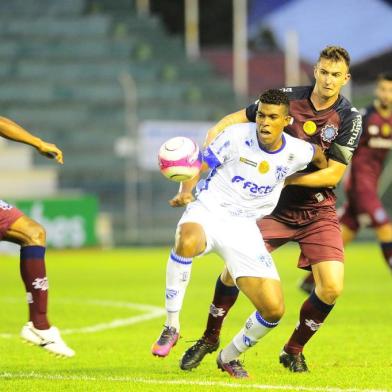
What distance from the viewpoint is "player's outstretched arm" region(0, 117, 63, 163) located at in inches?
320

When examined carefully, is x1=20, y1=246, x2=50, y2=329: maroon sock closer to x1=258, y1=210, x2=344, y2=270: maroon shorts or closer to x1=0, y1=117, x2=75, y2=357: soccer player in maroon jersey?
x1=0, y1=117, x2=75, y2=357: soccer player in maroon jersey

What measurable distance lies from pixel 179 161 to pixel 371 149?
26.4 feet

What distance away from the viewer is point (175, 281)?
810 cm

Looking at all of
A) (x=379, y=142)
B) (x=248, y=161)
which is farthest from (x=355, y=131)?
(x=379, y=142)

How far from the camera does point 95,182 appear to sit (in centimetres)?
2844

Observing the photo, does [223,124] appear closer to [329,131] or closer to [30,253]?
[329,131]

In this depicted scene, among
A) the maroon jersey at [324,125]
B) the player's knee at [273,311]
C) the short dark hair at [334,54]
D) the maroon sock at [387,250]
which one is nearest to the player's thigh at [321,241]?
the maroon jersey at [324,125]

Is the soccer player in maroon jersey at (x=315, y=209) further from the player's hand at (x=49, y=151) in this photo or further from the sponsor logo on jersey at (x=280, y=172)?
the player's hand at (x=49, y=151)

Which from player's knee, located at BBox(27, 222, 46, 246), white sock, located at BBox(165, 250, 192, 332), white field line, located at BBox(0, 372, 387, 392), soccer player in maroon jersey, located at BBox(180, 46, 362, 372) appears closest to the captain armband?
soccer player in maroon jersey, located at BBox(180, 46, 362, 372)

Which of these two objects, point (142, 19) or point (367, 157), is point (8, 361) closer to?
point (367, 157)

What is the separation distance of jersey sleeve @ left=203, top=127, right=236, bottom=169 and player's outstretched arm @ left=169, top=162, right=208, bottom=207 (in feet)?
0.18

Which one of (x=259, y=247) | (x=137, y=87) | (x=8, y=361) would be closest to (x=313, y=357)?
(x=259, y=247)

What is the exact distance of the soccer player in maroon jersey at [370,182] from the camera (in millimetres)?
15297

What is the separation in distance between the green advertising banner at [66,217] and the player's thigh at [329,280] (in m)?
16.3
